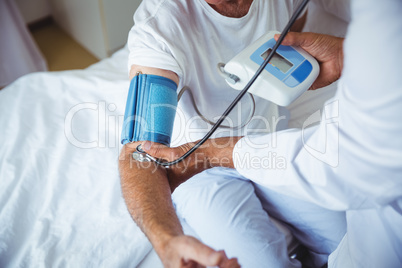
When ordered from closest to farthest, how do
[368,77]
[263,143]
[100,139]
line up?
1. [368,77]
2. [263,143]
3. [100,139]

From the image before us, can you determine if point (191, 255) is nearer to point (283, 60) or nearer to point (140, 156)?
point (140, 156)

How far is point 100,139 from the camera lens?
1.26 meters

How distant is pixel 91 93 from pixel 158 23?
2.00 feet

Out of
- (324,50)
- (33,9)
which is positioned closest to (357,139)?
(324,50)

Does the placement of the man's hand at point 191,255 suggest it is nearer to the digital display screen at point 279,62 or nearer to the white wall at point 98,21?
the digital display screen at point 279,62

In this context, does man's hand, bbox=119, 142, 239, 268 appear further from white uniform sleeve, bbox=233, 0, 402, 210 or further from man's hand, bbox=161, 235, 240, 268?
white uniform sleeve, bbox=233, 0, 402, 210

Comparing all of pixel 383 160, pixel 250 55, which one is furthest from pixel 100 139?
pixel 383 160

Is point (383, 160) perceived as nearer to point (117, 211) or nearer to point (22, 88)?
point (117, 211)

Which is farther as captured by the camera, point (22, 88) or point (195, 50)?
point (22, 88)

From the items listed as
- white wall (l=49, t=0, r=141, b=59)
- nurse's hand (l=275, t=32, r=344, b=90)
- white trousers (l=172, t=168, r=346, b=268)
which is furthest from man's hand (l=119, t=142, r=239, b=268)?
white wall (l=49, t=0, r=141, b=59)

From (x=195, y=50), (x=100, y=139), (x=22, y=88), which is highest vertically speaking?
(x=195, y=50)

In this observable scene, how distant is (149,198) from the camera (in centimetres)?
85

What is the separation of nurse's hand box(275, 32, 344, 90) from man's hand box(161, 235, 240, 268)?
1.89 ft

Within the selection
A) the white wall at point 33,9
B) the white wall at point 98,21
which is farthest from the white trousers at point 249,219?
the white wall at point 33,9
